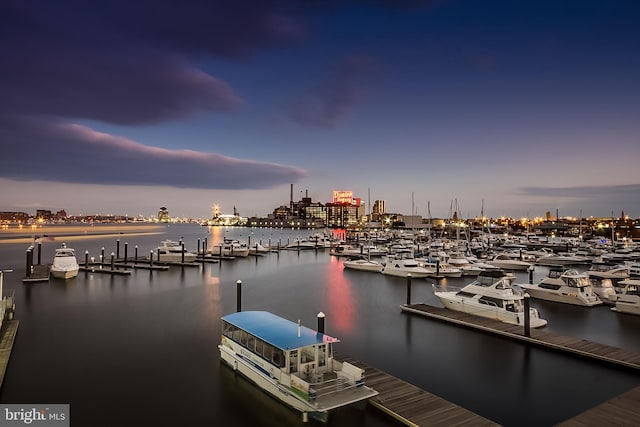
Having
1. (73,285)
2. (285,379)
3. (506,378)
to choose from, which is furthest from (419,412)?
(73,285)

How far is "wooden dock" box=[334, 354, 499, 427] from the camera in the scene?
10391mm

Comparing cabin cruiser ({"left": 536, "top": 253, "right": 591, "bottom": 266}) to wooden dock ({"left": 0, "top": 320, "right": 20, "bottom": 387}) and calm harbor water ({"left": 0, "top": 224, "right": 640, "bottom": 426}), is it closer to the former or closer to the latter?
calm harbor water ({"left": 0, "top": 224, "right": 640, "bottom": 426})

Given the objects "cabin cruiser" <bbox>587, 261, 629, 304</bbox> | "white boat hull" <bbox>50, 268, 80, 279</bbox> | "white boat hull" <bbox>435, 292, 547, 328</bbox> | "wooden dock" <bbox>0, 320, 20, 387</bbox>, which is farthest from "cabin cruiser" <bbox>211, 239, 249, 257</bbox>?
"cabin cruiser" <bbox>587, 261, 629, 304</bbox>

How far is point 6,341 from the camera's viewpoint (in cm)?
1759

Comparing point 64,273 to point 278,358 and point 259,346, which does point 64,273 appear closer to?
point 259,346

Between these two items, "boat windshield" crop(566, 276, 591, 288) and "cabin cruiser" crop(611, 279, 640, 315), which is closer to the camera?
"cabin cruiser" crop(611, 279, 640, 315)

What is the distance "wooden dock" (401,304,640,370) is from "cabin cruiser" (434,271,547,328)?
1.71 feet

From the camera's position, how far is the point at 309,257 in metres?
66.7

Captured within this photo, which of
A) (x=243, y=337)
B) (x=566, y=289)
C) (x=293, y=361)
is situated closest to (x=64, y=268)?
(x=243, y=337)

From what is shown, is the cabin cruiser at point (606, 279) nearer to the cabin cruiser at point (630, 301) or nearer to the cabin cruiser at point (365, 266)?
the cabin cruiser at point (630, 301)


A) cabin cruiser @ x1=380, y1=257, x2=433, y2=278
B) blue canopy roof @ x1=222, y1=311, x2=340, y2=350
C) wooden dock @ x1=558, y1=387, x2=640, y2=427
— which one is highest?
blue canopy roof @ x1=222, y1=311, x2=340, y2=350

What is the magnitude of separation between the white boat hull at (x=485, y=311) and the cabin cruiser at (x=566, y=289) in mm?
7501

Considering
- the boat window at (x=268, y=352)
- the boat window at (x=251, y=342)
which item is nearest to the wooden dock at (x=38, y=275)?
the boat window at (x=251, y=342)

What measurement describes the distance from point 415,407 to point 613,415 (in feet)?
17.3
